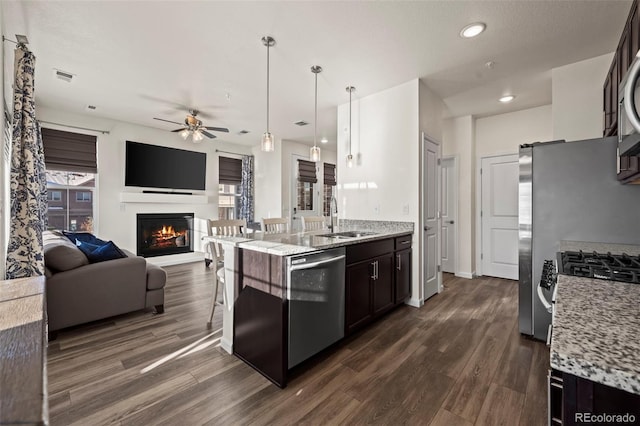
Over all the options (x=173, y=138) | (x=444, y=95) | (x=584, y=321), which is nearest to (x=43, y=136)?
(x=173, y=138)

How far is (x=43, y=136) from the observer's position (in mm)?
4391

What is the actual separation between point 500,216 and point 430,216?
68.3 inches

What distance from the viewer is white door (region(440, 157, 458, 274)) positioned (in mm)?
4820

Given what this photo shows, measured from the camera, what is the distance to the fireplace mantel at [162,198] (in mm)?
5090

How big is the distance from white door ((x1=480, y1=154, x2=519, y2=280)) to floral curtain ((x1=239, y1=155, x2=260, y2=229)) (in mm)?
4952

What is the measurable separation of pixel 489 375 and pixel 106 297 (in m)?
3.53

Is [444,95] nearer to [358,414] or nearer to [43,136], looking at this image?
[358,414]

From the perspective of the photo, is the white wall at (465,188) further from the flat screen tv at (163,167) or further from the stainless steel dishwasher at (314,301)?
the flat screen tv at (163,167)

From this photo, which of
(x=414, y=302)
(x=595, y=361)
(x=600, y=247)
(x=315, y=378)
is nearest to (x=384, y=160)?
(x=414, y=302)

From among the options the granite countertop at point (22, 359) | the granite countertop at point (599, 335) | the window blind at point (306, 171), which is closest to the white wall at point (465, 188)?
the window blind at point (306, 171)

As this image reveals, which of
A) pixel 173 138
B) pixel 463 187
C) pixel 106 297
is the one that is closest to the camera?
pixel 106 297

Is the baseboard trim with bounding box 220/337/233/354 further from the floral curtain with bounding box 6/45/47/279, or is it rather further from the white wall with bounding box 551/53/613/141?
the white wall with bounding box 551/53/613/141

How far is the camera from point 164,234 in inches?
224

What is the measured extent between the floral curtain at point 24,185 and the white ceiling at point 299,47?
2.10 ft
